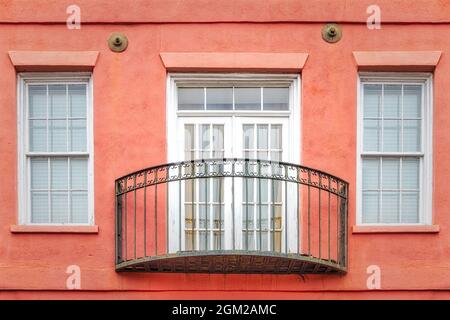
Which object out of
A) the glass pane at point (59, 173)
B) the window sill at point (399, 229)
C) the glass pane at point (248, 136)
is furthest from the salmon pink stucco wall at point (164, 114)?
the glass pane at point (248, 136)

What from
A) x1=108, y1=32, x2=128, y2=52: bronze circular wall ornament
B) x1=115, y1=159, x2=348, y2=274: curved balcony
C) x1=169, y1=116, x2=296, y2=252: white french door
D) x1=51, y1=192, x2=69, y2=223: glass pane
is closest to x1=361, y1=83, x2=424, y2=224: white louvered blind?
x1=115, y1=159, x2=348, y2=274: curved balcony

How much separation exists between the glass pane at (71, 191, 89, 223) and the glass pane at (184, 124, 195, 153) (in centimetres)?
146

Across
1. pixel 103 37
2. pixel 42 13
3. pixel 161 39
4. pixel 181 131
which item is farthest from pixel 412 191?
pixel 42 13

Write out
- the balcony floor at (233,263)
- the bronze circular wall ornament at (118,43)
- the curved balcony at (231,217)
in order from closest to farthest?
the balcony floor at (233,263) < the curved balcony at (231,217) < the bronze circular wall ornament at (118,43)

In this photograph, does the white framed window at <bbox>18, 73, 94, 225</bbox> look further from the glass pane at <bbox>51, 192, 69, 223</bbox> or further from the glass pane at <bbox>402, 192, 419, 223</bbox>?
the glass pane at <bbox>402, 192, 419, 223</bbox>

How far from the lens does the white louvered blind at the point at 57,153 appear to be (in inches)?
427

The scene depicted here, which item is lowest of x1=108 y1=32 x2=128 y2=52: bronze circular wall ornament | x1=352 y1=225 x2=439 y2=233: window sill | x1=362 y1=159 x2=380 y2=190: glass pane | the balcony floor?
the balcony floor

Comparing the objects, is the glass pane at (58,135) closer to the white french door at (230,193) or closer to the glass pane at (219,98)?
the white french door at (230,193)

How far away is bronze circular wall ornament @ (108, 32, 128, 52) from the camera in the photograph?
10.7 metres

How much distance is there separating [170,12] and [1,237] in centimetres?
356

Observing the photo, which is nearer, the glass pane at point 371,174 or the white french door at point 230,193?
the white french door at point 230,193

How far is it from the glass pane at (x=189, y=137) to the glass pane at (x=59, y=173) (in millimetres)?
1579

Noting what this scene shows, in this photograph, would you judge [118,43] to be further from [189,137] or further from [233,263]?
[233,263]

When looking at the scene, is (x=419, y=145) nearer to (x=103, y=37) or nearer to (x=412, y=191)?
(x=412, y=191)
